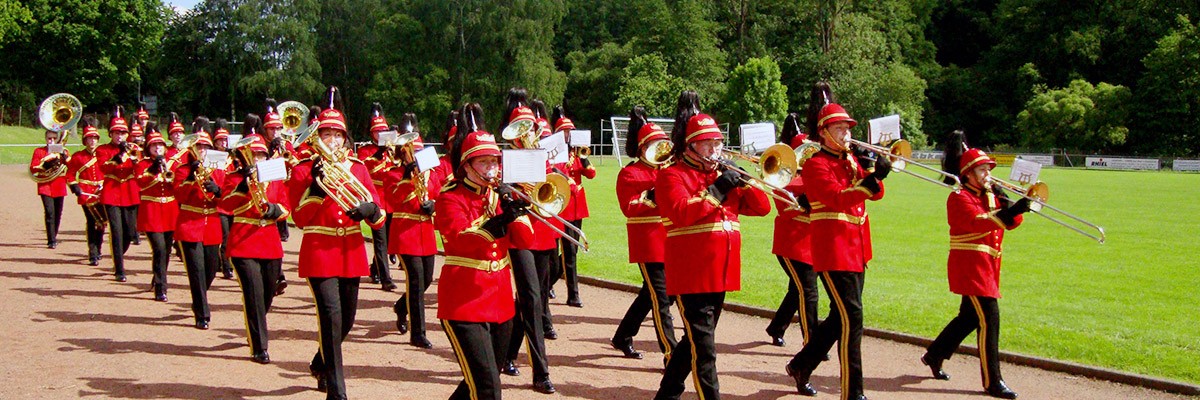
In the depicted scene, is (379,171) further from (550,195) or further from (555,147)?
(550,195)

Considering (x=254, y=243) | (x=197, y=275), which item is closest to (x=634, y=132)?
(x=254, y=243)

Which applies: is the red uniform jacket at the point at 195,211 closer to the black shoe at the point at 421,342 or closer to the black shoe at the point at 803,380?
the black shoe at the point at 421,342

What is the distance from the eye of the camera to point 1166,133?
60.3m

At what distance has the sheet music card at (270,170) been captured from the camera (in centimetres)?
728

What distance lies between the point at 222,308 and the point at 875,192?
7657 millimetres

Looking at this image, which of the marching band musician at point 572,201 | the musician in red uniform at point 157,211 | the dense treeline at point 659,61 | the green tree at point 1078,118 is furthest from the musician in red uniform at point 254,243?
the green tree at point 1078,118

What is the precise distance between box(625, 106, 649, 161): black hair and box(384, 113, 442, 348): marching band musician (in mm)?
1782

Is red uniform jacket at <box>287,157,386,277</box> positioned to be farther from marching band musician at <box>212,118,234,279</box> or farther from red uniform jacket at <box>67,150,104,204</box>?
red uniform jacket at <box>67,150,104,204</box>

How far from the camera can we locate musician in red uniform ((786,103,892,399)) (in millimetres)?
7270

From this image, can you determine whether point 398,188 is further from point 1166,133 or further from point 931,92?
point 931,92

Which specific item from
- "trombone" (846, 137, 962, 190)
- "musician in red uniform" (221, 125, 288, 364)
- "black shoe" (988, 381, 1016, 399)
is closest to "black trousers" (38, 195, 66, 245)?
"musician in red uniform" (221, 125, 288, 364)

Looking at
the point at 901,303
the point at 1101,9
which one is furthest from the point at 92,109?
the point at 901,303

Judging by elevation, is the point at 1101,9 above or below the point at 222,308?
above

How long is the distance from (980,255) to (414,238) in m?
4.90
